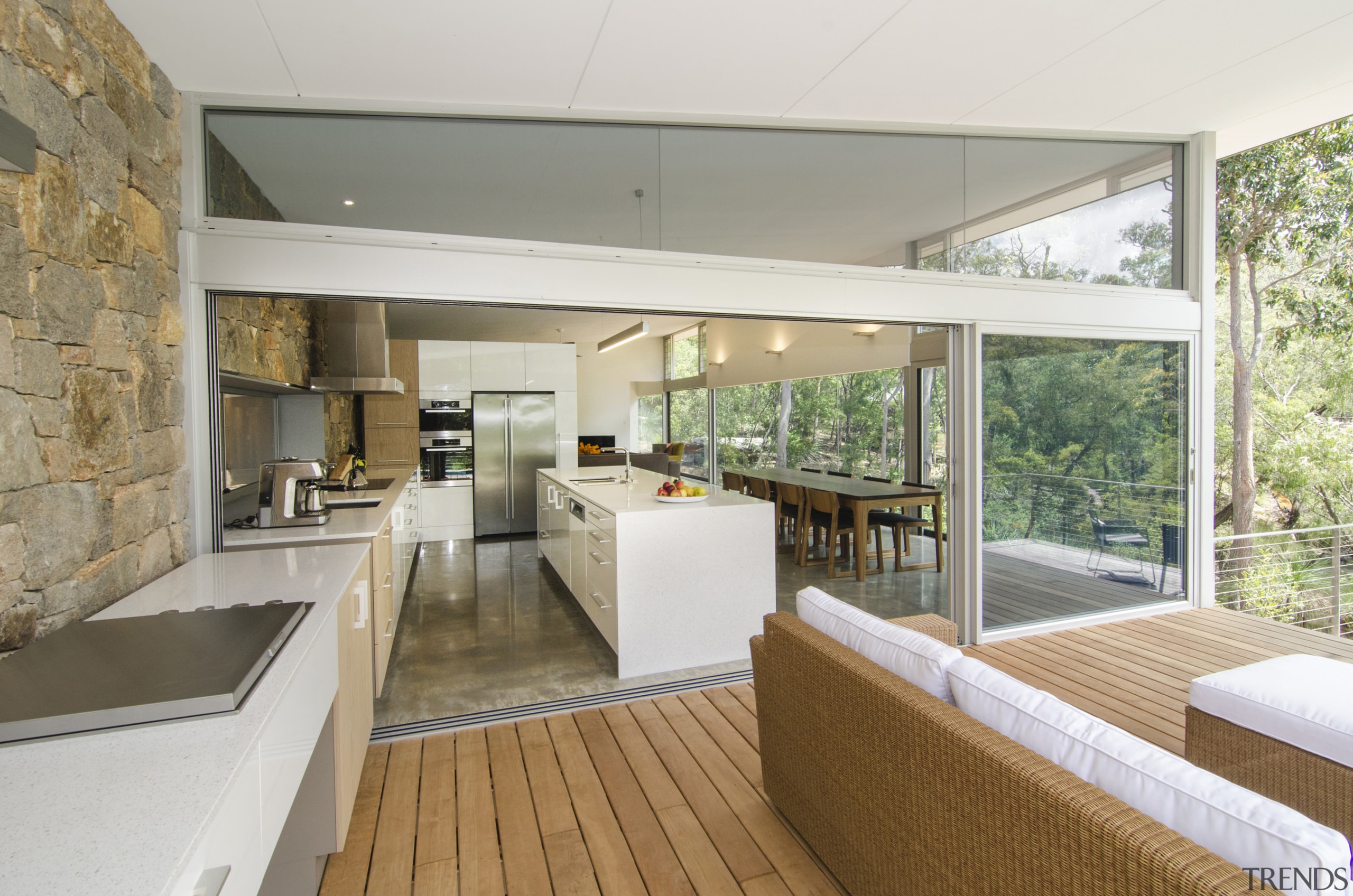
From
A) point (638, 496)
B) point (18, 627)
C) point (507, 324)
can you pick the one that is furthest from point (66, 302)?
point (507, 324)

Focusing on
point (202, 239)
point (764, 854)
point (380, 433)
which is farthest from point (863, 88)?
point (380, 433)

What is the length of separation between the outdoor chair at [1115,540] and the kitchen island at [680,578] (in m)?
2.10

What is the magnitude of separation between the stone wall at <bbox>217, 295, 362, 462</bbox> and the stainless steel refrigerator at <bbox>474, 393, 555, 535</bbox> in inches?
58.8

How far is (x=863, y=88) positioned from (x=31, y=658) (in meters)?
3.51

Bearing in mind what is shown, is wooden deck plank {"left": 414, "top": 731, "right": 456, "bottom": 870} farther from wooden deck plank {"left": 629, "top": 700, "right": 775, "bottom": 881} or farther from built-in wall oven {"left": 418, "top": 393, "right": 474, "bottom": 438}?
built-in wall oven {"left": 418, "top": 393, "right": 474, "bottom": 438}

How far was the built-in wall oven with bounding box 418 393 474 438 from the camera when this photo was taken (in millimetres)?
7512

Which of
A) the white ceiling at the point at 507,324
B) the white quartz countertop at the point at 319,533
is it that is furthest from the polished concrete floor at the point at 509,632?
the white ceiling at the point at 507,324

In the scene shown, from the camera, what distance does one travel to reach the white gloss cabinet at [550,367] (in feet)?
26.0

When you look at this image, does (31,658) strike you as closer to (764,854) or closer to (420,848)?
(420,848)

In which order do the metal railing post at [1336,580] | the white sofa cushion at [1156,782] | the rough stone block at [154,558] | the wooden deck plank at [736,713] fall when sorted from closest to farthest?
the white sofa cushion at [1156,782]
the rough stone block at [154,558]
the wooden deck plank at [736,713]
the metal railing post at [1336,580]

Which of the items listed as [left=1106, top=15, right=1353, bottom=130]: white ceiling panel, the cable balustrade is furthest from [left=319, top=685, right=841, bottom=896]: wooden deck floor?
the cable balustrade

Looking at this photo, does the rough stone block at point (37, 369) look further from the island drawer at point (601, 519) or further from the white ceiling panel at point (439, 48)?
the island drawer at point (601, 519)

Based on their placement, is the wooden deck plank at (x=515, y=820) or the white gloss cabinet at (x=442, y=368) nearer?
the wooden deck plank at (x=515, y=820)

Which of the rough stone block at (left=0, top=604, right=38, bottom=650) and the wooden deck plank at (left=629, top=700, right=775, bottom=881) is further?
the wooden deck plank at (left=629, top=700, right=775, bottom=881)
